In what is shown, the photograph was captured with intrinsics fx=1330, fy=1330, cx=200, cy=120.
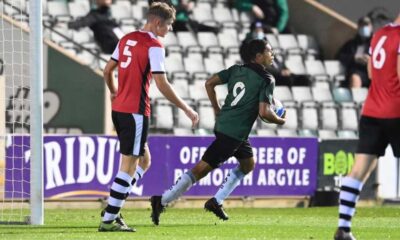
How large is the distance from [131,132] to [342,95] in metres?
12.3

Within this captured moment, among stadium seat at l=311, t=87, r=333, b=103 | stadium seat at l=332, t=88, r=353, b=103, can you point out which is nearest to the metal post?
stadium seat at l=311, t=87, r=333, b=103

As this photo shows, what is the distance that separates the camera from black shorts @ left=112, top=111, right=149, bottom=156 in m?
11.0

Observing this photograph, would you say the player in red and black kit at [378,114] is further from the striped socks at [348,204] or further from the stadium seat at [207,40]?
the stadium seat at [207,40]

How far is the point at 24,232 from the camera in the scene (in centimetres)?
1099

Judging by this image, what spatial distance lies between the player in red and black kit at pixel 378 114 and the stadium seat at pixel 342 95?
13.2 metres

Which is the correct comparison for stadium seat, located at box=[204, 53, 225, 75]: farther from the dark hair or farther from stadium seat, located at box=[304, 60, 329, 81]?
the dark hair

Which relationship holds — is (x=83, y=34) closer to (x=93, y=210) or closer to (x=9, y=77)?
(x=9, y=77)

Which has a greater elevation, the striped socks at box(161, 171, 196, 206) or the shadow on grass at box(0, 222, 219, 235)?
the striped socks at box(161, 171, 196, 206)

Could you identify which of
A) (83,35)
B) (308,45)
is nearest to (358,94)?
(308,45)

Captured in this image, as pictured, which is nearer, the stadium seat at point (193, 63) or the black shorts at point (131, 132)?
the black shorts at point (131, 132)

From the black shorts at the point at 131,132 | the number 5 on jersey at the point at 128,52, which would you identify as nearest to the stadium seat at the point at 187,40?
the number 5 on jersey at the point at 128,52

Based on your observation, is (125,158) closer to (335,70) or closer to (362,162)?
(362,162)

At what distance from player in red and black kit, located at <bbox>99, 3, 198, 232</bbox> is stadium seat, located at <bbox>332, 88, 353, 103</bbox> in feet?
38.9

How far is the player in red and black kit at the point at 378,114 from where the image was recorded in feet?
30.9
